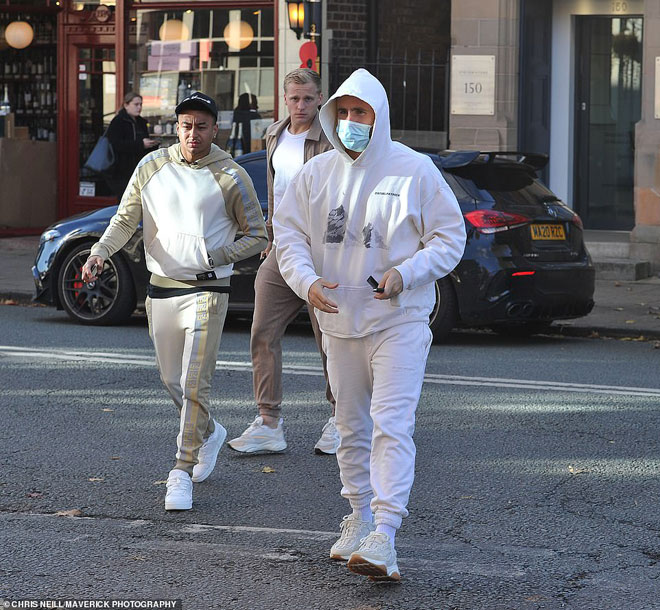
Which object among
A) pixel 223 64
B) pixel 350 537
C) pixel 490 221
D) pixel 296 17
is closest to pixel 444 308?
pixel 490 221

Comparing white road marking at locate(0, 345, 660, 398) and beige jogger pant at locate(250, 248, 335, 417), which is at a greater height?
beige jogger pant at locate(250, 248, 335, 417)

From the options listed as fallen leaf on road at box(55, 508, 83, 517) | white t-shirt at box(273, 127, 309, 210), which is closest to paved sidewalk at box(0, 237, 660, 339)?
white t-shirt at box(273, 127, 309, 210)

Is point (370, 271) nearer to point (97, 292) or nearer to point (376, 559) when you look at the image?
point (376, 559)

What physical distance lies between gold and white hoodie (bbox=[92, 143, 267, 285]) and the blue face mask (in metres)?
1.12

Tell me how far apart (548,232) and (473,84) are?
6.26 metres

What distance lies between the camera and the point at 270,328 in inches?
274

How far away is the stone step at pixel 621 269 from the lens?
15211 millimetres

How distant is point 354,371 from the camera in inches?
→ 197

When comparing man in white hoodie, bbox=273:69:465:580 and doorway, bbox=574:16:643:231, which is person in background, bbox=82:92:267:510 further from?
doorway, bbox=574:16:643:231

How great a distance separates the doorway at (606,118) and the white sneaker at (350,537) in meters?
13.0

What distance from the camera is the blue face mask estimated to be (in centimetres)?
495

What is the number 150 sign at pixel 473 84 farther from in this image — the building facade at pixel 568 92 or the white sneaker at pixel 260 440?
the white sneaker at pixel 260 440

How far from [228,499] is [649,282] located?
9917 millimetres

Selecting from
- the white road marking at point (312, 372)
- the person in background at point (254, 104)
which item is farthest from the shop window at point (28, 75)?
the white road marking at point (312, 372)
